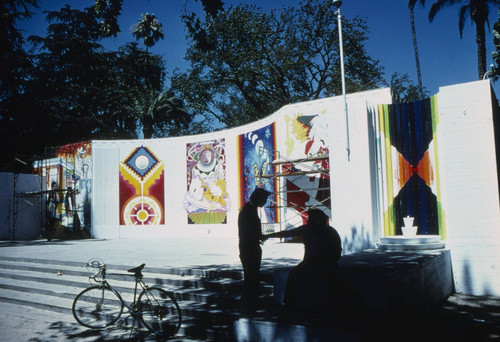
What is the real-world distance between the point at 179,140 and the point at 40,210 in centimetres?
917

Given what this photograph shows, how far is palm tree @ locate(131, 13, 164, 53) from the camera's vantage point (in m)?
35.4

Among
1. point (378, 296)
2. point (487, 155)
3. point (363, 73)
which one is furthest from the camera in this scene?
point (363, 73)

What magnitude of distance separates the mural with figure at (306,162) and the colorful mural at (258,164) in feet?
2.25

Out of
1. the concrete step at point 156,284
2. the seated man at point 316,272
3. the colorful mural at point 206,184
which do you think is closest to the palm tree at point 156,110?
the colorful mural at point 206,184

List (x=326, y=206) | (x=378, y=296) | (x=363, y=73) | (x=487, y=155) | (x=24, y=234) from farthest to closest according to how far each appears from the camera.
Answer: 1. (x=363, y=73)
2. (x=24, y=234)
3. (x=326, y=206)
4. (x=487, y=155)
5. (x=378, y=296)

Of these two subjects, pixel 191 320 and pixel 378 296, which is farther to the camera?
pixel 191 320

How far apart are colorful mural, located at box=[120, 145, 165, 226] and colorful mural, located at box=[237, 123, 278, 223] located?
4.31m

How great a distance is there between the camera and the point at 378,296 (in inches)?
186

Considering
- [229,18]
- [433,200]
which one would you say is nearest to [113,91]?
[229,18]

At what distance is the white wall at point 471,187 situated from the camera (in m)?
6.74

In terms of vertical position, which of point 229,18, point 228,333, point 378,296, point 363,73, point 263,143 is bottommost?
point 228,333

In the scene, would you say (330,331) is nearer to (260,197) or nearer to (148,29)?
(260,197)

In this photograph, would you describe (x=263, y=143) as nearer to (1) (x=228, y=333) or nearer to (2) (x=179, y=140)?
(2) (x=179, y=140)

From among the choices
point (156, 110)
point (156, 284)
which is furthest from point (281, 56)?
point (156, 284)
